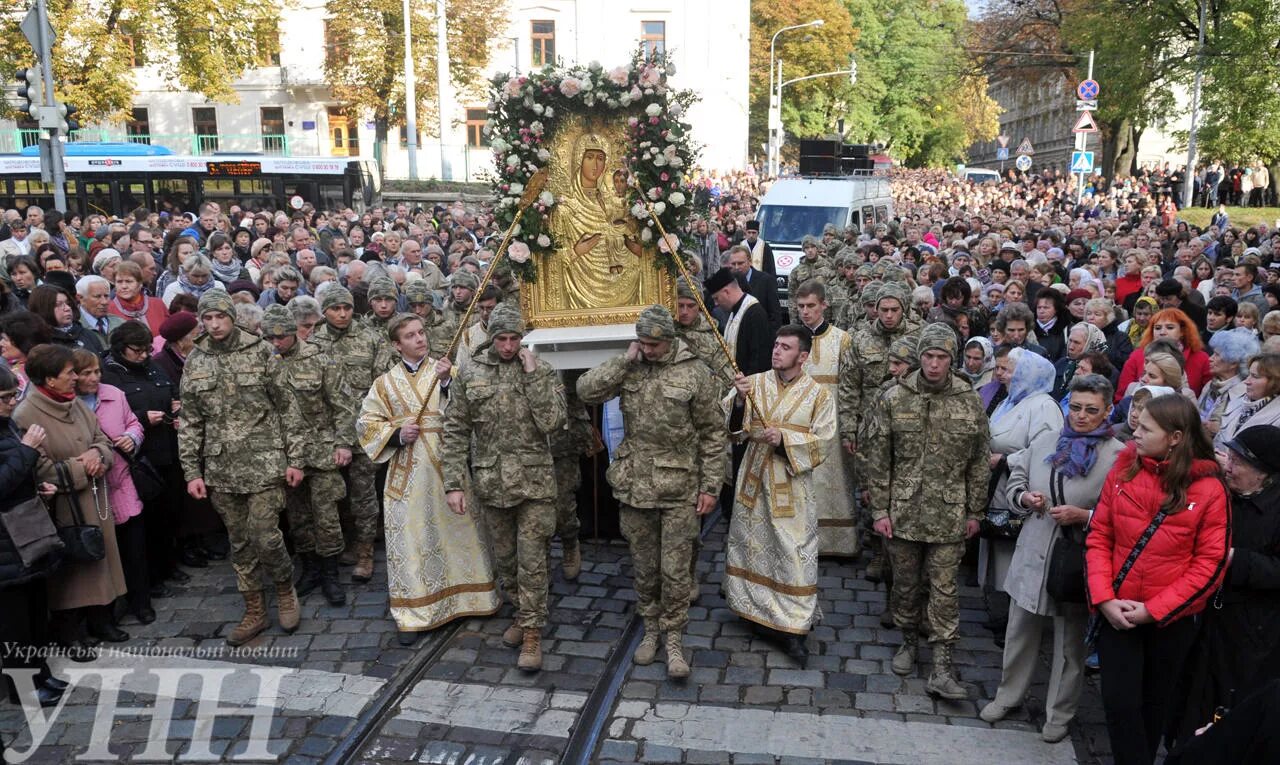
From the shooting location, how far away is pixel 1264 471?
14.9 feet

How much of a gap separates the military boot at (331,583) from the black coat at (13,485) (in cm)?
198

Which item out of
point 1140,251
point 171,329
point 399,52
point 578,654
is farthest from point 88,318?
point 399,52

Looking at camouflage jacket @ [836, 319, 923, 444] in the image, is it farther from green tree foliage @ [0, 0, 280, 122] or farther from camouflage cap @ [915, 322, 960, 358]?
green tree foliage @ [0, 0, 280, 122]

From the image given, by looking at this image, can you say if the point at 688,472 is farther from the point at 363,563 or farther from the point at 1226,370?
the point at 1226,370

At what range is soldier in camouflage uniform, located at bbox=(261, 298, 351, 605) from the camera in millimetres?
6953

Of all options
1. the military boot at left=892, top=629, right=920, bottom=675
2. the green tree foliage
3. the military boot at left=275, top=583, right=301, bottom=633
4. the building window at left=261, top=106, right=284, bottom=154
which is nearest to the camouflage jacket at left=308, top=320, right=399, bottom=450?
the military boot at left=275, top=583, right=301, bottom=633

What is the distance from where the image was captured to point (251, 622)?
655 centimetres

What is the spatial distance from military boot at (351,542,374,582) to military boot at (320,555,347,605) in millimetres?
242

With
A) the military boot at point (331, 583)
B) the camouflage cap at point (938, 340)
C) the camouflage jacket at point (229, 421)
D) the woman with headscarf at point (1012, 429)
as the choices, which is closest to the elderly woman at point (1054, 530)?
the woman with headscarf at point (1012, 429)

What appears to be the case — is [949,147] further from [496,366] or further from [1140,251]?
[496,366]

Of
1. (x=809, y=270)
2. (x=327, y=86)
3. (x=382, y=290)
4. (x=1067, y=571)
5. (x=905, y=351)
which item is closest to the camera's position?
(x=1067, y=571)

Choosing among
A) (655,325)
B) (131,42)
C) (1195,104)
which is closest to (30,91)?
(655,325)

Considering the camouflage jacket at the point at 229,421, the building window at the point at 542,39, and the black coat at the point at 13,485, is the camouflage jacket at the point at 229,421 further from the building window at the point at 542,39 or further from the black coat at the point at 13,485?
the building window at the point at 542,39

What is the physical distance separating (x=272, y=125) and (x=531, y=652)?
44.3 meters
